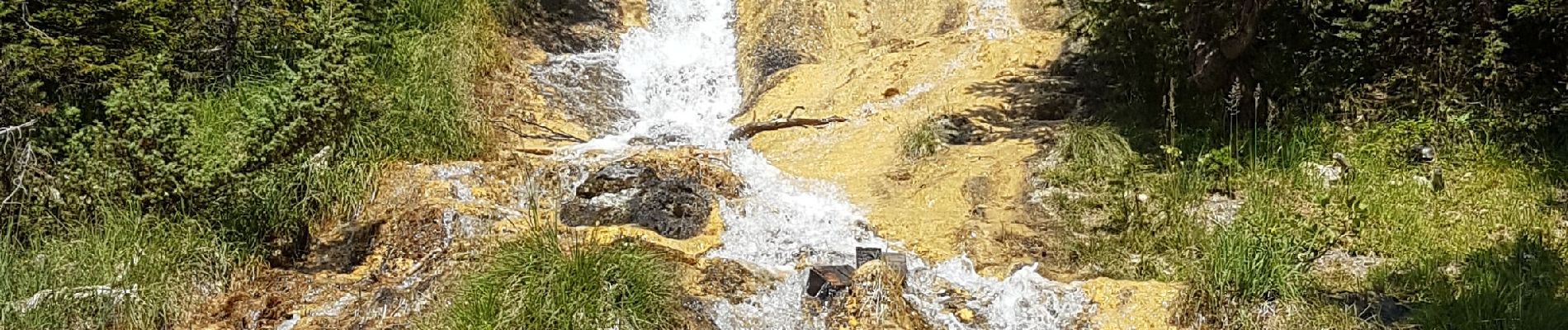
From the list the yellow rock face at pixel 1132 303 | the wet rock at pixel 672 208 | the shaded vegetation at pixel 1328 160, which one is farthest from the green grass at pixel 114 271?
the shaded vegetation at pixel 1328 160

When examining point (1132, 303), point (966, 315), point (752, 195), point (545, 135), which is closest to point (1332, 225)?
point (1132, 303)

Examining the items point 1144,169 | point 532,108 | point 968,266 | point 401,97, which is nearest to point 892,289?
point 968,266

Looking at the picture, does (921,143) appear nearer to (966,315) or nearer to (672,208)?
(672,208)

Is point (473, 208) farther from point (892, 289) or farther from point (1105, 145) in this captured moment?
point (1105, 145)

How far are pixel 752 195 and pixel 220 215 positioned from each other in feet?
11.2

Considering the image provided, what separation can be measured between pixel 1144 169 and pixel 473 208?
14.0 ft

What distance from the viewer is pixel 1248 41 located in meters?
7.23

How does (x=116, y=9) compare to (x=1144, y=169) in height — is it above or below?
above

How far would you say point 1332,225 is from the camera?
6117 mm

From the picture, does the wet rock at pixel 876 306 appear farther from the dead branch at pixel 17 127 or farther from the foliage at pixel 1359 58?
the dead branch at pixel 17 127

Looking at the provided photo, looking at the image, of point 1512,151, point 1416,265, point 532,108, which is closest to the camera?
point 1416,265

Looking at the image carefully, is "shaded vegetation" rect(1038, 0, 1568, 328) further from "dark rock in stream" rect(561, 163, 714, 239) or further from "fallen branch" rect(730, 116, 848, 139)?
"fallen branch" rect(730, 116, 848, 139)

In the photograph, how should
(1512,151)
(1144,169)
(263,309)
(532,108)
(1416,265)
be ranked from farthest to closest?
(532,108), (1144,169), (1512,151), (263,309), (1416,265)

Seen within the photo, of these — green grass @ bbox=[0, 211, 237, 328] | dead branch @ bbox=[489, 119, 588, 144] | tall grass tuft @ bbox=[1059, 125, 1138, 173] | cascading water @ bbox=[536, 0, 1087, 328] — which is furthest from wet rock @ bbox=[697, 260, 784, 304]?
dead branch @ bbox=[489, 119, 588, 144]
